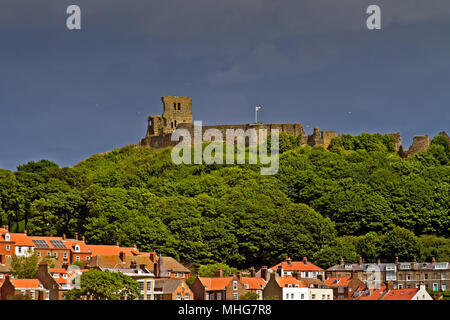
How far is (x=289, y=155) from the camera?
106 metres

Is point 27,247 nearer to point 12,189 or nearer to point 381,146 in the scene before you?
point 12,189

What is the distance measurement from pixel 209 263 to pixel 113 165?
38214 mm

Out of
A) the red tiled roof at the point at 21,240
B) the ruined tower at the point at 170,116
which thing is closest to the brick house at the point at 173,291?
the red tiled roof at the point at 21,240

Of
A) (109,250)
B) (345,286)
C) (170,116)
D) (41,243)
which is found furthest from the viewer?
(170,116)

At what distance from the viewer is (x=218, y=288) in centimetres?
6278

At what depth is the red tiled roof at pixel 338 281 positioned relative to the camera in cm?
6954

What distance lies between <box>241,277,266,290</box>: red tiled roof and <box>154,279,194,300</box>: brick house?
170 inches

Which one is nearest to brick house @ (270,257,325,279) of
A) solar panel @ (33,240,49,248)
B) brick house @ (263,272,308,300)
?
brick house @ (263,272,308,300)

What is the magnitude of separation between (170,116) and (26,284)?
66.0 metres

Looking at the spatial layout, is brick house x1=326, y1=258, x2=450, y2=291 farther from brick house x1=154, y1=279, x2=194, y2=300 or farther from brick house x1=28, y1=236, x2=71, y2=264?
brick house x1=28, y1=236, x2=71, y2=264

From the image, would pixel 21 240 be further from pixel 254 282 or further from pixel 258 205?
pixel 258 205

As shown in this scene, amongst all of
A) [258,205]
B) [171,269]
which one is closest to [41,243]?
[171,269]
